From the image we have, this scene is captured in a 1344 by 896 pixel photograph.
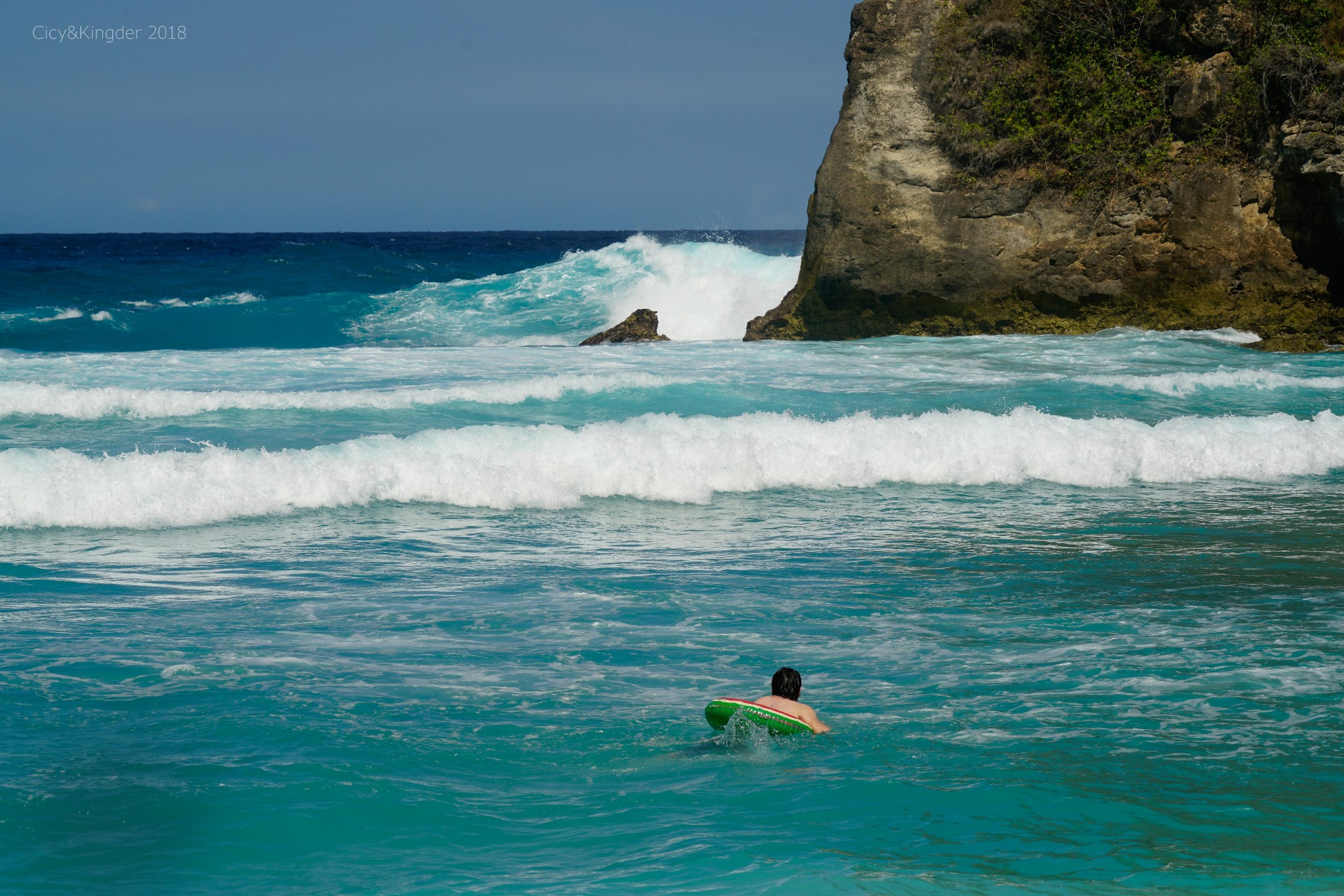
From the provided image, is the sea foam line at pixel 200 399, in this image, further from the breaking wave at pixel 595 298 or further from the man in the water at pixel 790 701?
the breaking wave at pixel 595 298

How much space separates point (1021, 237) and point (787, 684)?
15397 mm

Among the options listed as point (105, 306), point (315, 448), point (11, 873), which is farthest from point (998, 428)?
point (105, 306)

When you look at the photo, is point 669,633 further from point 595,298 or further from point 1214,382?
point 595,298

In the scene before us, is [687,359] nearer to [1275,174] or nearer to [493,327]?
[1275,174]

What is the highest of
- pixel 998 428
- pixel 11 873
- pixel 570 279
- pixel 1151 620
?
pixel 570 279

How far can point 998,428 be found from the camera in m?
11.7

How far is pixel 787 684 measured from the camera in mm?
4992

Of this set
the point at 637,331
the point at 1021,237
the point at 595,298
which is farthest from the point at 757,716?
the point at 595,298

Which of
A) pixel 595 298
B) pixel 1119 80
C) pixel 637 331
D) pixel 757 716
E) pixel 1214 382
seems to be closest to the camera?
pixel 757 716

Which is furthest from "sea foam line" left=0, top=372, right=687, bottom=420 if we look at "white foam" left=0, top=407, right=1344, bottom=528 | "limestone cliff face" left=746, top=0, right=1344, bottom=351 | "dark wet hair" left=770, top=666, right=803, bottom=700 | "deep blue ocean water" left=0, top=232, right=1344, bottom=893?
"dark wet hair" left=770, top=666, right=803, bottom=700

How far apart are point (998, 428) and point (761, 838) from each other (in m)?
8.33

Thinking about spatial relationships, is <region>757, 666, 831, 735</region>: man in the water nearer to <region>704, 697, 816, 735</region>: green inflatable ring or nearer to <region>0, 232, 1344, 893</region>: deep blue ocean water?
<region>704, 697, 816, 735</region>: green inflatable ring

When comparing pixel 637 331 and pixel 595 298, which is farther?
pixel 595 298

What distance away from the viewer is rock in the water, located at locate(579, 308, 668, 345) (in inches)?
868
